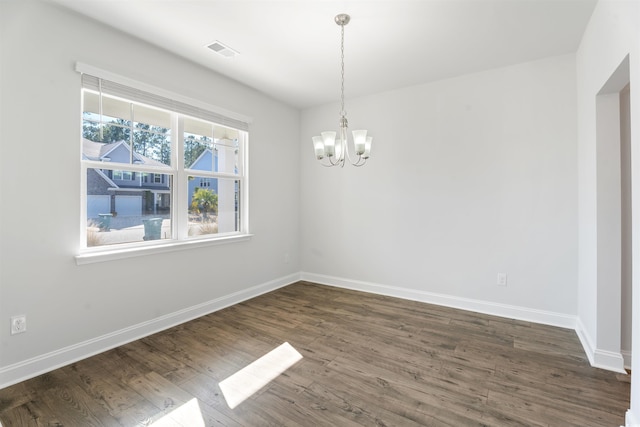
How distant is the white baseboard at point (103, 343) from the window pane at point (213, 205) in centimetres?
84

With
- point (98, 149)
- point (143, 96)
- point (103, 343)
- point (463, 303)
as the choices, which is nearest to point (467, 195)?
point (463, 303)

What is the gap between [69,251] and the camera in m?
2.33

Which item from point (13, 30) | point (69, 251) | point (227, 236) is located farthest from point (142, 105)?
point (227, 236)

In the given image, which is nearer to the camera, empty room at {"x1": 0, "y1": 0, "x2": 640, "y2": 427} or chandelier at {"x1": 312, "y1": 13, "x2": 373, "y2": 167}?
empty room at {"x1": 0, "y1": 0, "x2": 640, "y2": 427}

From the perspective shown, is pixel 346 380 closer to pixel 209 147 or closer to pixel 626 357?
pixel 626 357

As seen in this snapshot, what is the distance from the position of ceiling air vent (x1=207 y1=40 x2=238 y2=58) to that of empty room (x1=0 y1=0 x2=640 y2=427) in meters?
0.04

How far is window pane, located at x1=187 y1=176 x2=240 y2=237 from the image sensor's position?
3332 mm

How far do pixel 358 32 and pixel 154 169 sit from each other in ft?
7.58

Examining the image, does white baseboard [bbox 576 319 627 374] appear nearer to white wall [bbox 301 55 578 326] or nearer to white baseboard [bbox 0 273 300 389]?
white wall [bbox 301 55 578 326]

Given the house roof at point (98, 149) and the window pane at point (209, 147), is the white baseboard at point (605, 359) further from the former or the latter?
the house roof at point (98, 149)

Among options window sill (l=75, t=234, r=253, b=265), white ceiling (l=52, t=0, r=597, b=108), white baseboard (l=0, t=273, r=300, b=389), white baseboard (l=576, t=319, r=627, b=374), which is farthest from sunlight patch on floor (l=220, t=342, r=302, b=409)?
white ceiling (l=52, t=0, r=597, b=108)

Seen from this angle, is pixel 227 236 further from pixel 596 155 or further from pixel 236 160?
pixel 596 155

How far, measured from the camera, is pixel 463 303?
3.53 meters

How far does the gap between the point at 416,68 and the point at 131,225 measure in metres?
3.40
